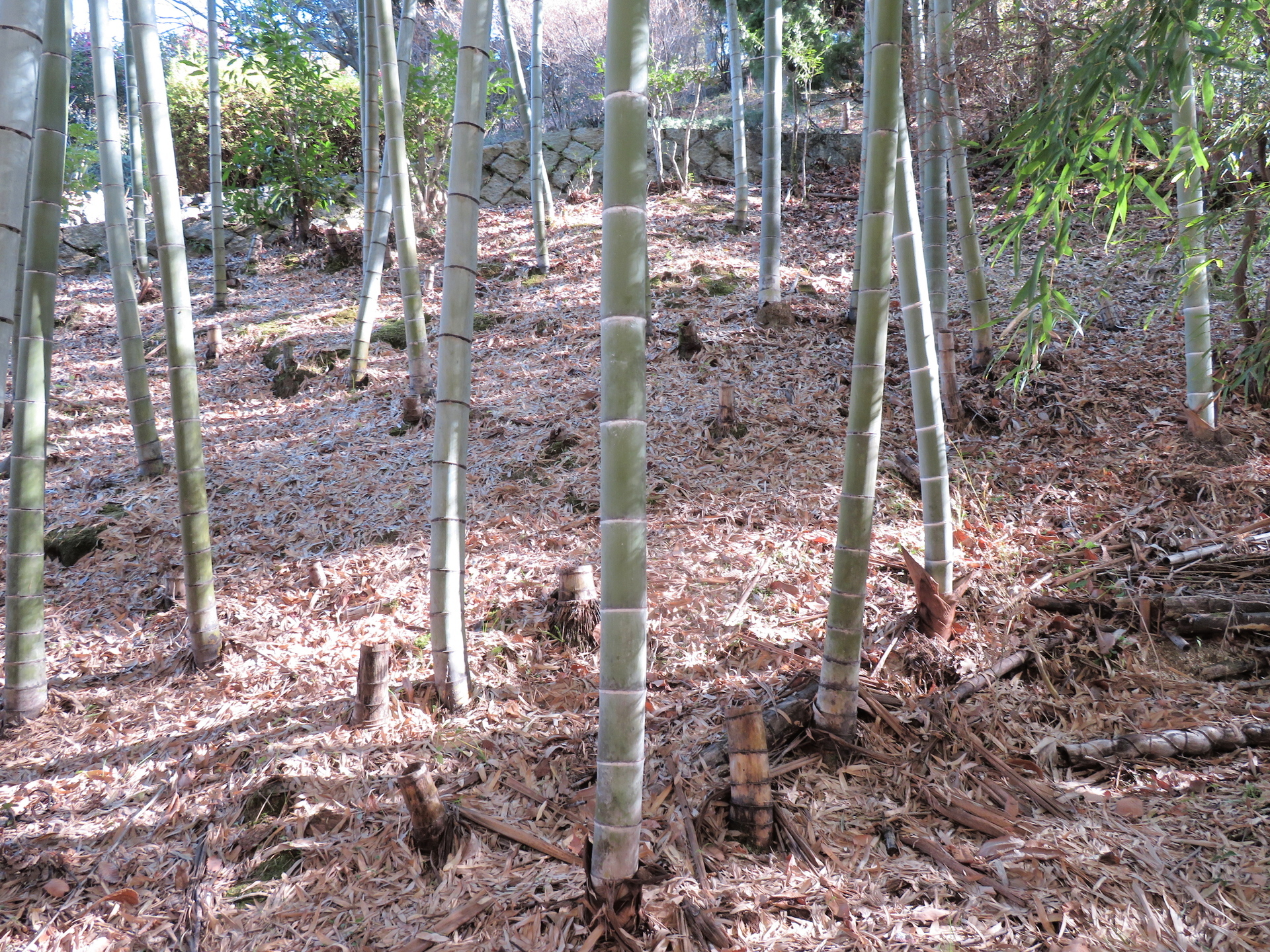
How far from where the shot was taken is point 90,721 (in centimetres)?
277

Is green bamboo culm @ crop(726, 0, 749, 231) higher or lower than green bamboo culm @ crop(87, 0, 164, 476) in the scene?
higher

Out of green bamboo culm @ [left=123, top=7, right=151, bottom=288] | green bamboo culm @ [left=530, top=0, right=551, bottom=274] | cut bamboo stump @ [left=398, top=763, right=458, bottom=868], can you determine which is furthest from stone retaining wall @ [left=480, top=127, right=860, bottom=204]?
cut bamboo stump @ [left=398, top=763, right=458, bottom=868]

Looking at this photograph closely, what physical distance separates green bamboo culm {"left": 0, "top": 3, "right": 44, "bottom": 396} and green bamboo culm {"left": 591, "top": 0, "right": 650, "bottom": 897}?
109 cm

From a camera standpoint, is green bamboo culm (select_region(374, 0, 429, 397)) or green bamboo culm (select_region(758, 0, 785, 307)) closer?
green bamboo culm (select_region(374, 0, 429, 397))

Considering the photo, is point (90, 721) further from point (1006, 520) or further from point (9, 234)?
point (1006, 520)

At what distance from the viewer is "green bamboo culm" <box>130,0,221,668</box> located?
257 cm

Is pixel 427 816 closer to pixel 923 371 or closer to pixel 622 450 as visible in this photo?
pixel 622 450

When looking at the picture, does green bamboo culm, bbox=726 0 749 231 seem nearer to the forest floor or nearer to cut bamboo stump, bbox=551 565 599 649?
the forest floor

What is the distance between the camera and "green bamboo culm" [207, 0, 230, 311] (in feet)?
21.6

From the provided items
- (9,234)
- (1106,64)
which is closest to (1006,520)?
(1106,64)

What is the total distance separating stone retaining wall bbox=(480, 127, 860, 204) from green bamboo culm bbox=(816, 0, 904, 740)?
8979 millimetres

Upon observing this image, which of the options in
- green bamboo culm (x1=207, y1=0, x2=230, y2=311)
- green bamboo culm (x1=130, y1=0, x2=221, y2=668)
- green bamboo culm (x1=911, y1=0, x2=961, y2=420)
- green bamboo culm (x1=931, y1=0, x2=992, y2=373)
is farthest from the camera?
green bamboo culm (x1=207, y1=0, x2=230, y2=311)

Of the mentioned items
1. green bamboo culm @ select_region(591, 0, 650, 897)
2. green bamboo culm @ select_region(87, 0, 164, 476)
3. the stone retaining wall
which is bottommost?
green bamboo culm @ select_region(591, 0, 650, 897)

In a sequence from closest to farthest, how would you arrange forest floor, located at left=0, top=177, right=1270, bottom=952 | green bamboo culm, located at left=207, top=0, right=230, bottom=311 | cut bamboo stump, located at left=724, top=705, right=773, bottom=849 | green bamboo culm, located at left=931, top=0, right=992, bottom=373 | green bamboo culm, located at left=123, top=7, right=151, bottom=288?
forest floor, located at left=0, top=177, right=1270, bottom=952 < cut bamboo stump, located at left=724, top=705, right=773, bottom=849 < green bamboo culm, located at left=931, top=0, right=992, bottom=373 < green bamboo culm, located at left=207, top=0, right=230, bottom=311 < green bamboo culm, located at left=123, top=7, right=151, bottom=288
